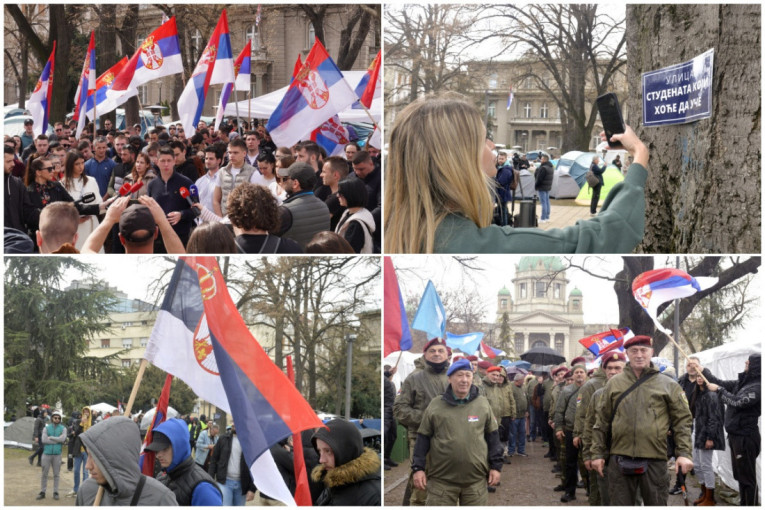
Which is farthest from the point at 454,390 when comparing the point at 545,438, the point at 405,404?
the point at 545,438

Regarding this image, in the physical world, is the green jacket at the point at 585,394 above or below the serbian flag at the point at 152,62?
below

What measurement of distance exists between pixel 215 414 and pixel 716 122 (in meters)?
7.08

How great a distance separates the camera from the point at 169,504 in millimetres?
3602

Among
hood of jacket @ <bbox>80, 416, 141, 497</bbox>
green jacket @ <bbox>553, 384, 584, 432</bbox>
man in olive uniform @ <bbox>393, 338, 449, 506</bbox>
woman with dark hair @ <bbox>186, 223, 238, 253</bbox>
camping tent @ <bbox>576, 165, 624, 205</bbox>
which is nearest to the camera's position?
hood of jacket @ <bbox>80, 416, 141, 497</bbox>

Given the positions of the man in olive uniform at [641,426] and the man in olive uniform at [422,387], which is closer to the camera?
the man in olive uniform at [641,426]

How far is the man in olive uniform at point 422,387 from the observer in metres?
6.12

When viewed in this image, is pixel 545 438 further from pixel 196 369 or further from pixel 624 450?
pixel 196 369

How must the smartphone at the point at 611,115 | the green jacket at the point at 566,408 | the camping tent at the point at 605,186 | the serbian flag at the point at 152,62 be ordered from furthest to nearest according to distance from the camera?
the camping tent at the point at 605,186 < the serbian flag at the point at 152,62 < the green jacket at the point at 566,408 < the smartphone at the point at 611,115

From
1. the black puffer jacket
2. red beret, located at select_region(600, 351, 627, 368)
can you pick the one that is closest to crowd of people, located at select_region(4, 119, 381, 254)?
red beret, located at select_region(600, 351, 627, 368)

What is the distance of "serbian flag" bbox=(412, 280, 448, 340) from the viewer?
5.97m

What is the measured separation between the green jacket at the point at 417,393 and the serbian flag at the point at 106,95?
5473mm

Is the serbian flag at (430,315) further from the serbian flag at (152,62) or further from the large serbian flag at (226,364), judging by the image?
the serbian flag at (152,62)

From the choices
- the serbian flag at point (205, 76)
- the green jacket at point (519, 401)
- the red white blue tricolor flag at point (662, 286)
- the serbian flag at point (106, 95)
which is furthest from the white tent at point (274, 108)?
the red white blue tricolor flag at point (662, 286)

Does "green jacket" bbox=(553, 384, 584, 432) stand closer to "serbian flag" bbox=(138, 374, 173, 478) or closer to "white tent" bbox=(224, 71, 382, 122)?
"serbian flag" bbox=(138, 374, 173, 478)
